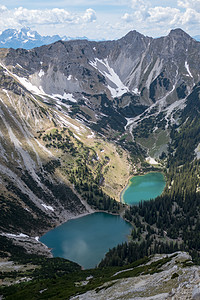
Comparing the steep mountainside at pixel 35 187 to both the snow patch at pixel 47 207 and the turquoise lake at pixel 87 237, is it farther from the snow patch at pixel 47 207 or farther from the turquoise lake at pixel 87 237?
the turquoise lake at pixel 87 237

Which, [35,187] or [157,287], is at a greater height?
[35,187]

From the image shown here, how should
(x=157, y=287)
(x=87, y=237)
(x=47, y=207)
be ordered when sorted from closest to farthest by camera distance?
1. (x=157, y=287)
2. (x=87, y=237)
3. (x=47, y=207)

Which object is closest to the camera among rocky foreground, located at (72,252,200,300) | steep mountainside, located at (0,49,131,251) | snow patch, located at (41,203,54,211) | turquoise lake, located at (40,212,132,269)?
rocky foreground, located at (72,252,200,300)

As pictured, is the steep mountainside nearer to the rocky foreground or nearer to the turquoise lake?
the turquoise lake

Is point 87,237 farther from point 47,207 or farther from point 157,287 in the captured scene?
point 157,287

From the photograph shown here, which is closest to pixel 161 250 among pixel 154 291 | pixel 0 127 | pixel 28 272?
pixel 28 272

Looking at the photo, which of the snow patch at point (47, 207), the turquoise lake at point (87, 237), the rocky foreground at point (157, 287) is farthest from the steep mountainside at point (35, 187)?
the rocky foreground at point (157, 287)

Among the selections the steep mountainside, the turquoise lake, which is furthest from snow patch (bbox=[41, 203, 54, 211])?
the turquoise lake

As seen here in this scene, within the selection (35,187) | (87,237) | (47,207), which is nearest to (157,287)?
(87,237)

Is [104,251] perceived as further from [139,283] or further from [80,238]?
[139,283]
